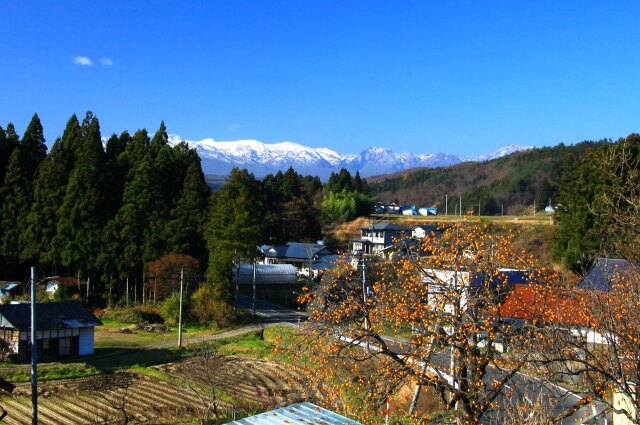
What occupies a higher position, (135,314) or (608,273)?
(608,273)

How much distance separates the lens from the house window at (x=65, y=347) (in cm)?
2162

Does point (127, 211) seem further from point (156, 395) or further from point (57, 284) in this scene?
point (156, 395)

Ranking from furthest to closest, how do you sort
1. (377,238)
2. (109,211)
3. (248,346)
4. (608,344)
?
1. (377,238)
2. (109,211)
3. (248,346)
4. (608,344)

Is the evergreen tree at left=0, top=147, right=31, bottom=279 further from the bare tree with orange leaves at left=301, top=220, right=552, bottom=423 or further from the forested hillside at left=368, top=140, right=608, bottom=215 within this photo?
the forested hillside at left=368, top=140, right=608, bottom=215

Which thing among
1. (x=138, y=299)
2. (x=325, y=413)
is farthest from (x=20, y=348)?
(x=325, y=413)

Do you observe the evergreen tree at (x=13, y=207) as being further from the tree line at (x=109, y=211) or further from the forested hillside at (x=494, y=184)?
the forested hillside at (x=494, y=184)

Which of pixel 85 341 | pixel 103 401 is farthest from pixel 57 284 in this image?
pixel 103 401

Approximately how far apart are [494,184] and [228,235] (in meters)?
63.0

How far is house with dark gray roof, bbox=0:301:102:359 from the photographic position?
20562 millimetres

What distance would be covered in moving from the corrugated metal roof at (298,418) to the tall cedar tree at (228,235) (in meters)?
18.7

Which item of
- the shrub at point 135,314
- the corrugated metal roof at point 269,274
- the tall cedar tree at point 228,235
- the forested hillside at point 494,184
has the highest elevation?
the forested hillside at point 494,184

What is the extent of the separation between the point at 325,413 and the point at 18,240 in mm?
27987

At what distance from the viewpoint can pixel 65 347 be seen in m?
21.7

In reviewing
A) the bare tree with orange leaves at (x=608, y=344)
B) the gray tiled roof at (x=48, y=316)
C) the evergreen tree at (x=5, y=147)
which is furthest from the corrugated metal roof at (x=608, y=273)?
the evergreen tree at (x=5, y=147)
